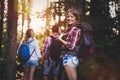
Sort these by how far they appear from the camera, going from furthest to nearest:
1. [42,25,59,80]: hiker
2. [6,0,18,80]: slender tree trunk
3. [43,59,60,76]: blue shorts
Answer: [43,59,60,76]: blue shorts, [42,25,59,80]: hiker, [6,0,18,80]: slender tree trunk

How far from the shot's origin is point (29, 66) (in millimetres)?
11195

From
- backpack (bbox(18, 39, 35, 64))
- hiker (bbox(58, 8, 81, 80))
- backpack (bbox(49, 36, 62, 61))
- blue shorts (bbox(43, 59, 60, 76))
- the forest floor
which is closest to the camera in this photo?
hiker (bbox(58, 8, 81, 80))

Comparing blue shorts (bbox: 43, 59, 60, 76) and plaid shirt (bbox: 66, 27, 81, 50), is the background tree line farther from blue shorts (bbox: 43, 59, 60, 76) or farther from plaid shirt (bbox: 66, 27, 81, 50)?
plaid shirt (bbox: 66, 27, 81, 50)

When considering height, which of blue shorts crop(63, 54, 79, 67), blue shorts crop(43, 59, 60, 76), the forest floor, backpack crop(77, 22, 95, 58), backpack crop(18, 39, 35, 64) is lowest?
the forest floor

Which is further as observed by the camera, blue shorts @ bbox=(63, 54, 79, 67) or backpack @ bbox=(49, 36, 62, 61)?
backpack @ bbox=(49, 36, 62, 61)

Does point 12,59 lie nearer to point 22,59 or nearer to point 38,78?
point 22,59

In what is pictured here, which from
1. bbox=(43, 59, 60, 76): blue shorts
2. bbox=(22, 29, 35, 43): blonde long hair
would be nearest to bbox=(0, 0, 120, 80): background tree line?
bbox=(22, 29, 35, 43): blonde long hair

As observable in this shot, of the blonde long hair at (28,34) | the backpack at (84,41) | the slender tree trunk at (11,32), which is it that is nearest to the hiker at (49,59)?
the blonde long hair at (28,34)

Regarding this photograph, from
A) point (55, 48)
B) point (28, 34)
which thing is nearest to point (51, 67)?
point (55, 48)

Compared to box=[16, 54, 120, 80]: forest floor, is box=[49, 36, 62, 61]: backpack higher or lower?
higher

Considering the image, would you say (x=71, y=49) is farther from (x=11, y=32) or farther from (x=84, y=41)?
(x=11, y=32)

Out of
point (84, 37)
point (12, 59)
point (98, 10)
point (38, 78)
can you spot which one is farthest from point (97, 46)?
point (84, 37)

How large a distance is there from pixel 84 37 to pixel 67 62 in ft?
2.01

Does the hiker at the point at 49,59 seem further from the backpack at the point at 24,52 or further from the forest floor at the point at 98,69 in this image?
the forest floor at the point at 98,69
